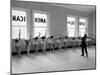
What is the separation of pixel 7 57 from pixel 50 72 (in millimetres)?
861

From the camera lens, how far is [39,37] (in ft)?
10.3

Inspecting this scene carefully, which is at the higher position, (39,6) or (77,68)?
(39,6)

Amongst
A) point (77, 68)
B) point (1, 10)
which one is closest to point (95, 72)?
point (77, 68)

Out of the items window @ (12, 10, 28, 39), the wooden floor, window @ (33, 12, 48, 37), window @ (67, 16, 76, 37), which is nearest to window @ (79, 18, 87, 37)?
window @ (67, 16, 76, 37)

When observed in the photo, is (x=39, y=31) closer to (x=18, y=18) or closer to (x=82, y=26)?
(x=18, y=18)

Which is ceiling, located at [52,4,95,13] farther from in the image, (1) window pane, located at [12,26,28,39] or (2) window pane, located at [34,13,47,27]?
(1) window pane, located at [12,26,28,39]

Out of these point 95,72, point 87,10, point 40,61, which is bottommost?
point 95,72

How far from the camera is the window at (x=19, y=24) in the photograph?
9.62 ft

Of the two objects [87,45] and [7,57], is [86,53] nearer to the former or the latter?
[87,45]

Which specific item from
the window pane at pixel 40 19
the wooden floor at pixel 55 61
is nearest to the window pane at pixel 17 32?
the window pane at pixel 40 19

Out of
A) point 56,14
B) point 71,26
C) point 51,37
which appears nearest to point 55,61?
point 51,37

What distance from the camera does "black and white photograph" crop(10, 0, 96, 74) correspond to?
2971 mm

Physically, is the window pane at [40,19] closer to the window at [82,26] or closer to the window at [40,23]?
the window at [40,23]

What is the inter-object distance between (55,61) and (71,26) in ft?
2.55
